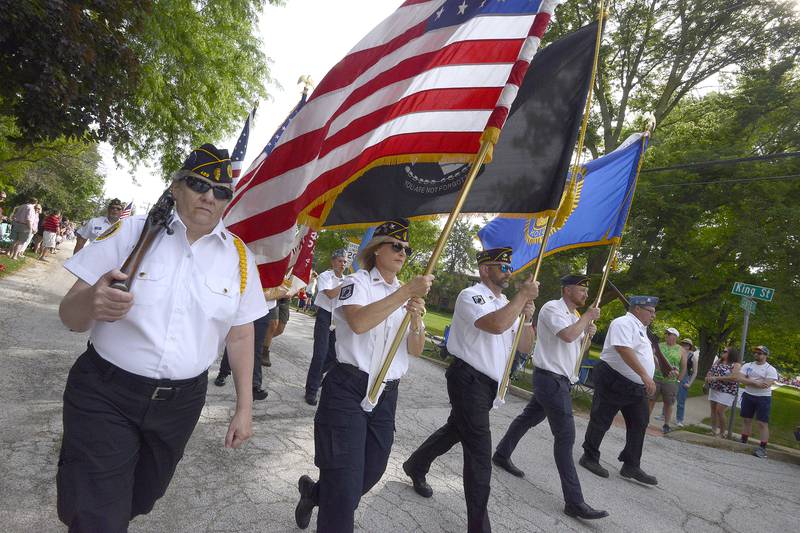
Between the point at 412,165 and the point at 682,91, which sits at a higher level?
the point at 682,91

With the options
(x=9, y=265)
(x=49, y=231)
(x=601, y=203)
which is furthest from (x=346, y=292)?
(x=49, y=231)

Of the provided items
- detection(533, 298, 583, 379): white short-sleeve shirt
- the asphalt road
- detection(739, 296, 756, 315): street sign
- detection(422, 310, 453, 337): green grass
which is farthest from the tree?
detection(422, 310, 453, 337): green grass

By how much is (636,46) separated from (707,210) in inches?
222

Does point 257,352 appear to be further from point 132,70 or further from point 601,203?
point 601,203

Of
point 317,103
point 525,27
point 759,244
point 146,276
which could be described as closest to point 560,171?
point 525,27

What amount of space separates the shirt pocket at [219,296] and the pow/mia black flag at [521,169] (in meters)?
1.71

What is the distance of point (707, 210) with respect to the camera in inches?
575

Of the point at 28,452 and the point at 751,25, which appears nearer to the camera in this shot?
the point at 28,452

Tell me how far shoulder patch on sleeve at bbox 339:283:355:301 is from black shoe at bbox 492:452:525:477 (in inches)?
130

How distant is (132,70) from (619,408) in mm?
7085

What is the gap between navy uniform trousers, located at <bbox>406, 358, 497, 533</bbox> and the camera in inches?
130

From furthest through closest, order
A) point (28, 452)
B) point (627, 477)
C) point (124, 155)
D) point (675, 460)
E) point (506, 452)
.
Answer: point (124, 155) → point (675, 460) → point (627, 477) → point (506, 452) → point (28, 452)

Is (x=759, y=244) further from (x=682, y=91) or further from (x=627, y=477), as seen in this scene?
(x=627, y=477)

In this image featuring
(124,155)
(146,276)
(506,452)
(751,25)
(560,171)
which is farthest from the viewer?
(751,25)
